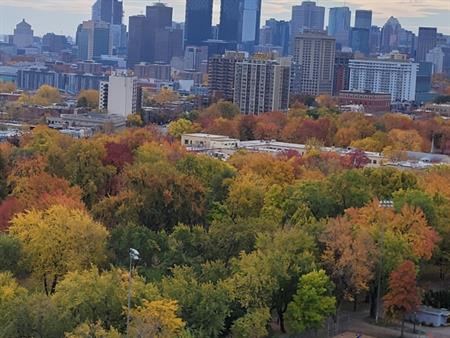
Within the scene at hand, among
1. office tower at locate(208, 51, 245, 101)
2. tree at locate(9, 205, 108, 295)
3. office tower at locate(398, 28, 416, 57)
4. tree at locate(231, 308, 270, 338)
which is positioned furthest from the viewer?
office tower at locate(398, 28, 416, 57)

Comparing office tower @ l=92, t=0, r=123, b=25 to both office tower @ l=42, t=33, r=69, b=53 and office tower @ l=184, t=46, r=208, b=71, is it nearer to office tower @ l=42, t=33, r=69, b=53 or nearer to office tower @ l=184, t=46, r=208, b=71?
office tower @ l=42, t=33, r=69, b=53

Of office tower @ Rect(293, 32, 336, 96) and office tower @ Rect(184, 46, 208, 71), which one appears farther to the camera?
office tower @ Rect(184, 46, 208, 71)

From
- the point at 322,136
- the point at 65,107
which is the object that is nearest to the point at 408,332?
the point at 322,136

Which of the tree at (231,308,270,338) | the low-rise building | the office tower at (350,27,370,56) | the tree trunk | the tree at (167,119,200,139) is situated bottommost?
the tree trunk

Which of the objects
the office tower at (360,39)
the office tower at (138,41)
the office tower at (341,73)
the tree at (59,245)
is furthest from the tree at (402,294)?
the office tower at (360,39)

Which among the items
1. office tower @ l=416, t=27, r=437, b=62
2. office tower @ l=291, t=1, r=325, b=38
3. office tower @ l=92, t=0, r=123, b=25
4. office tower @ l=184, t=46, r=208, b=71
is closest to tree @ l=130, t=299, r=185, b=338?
office tower @ l=184, t=46, r=208, b=71

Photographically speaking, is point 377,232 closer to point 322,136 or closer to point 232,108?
point 322,136

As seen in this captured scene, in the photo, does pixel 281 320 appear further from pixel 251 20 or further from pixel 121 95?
pixel 251 20

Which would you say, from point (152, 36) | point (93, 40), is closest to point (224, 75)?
point (152, 36)
